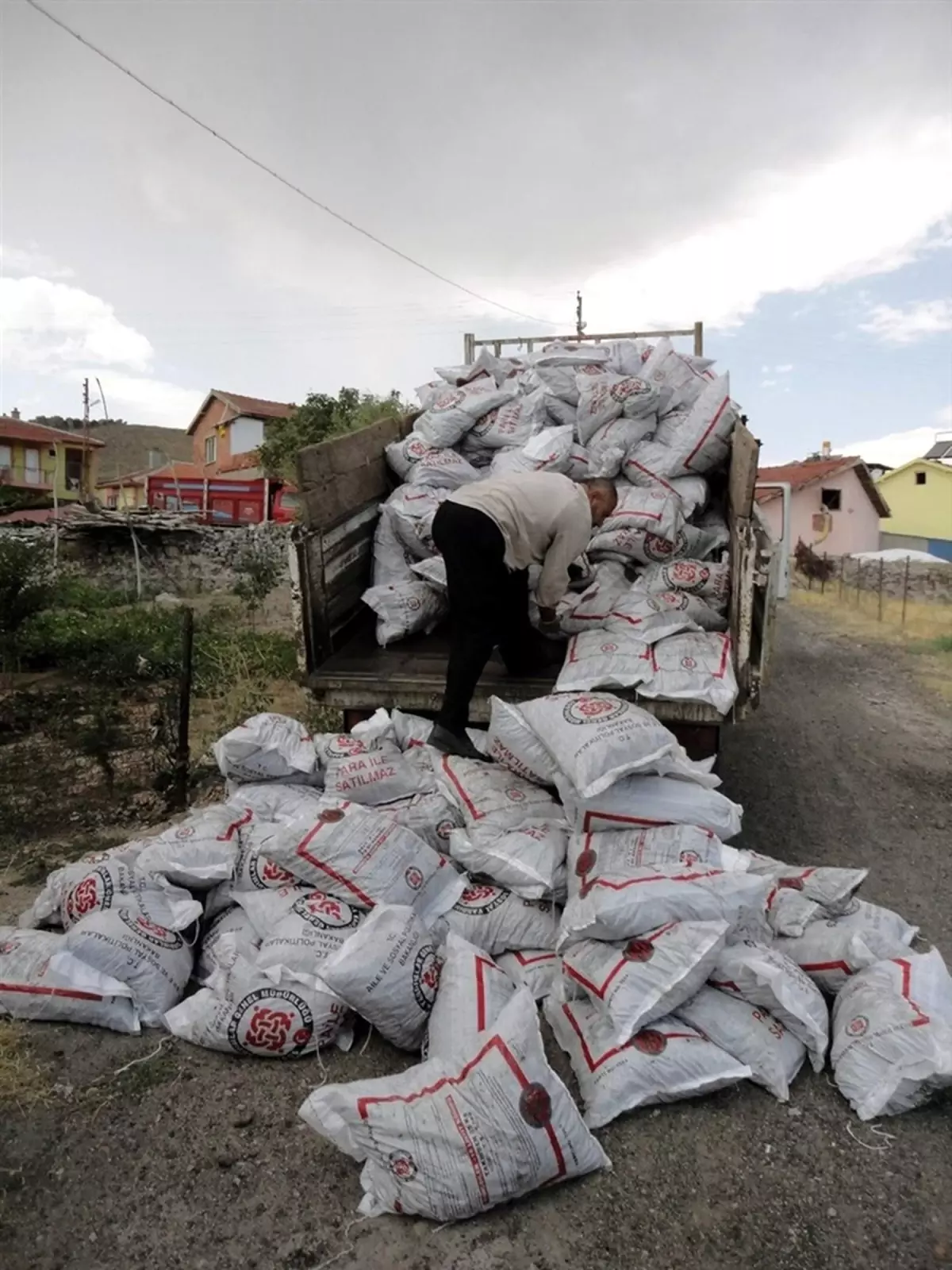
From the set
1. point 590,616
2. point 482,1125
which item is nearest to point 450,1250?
point 482,1125

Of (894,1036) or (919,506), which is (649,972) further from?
(919,506)

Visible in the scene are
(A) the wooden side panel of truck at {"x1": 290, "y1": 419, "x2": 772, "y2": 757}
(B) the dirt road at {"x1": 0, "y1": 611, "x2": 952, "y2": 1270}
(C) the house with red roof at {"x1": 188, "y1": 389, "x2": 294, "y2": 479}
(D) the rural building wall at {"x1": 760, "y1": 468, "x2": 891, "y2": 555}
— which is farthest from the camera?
(C) the house with red roof at {"x1": 188, "y1": 389, "x2": 294, "y2": 479}

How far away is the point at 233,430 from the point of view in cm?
3656

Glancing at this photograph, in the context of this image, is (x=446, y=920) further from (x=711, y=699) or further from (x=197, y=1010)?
(x=711, y=699)

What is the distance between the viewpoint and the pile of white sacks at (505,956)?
5.91 ft

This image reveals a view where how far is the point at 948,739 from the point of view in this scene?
6.05 m

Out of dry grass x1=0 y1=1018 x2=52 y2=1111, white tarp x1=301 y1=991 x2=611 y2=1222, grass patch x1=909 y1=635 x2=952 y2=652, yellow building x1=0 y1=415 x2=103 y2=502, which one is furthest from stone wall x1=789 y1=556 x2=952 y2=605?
yellow building x1=0 y1=415 x2=103 y2=502

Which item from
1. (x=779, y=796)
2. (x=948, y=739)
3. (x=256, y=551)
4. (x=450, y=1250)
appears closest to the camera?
(x=450, y=1250)

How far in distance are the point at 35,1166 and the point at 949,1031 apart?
2078mm

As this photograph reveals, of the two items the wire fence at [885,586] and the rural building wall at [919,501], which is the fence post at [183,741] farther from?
the rural building wall at [919,501]

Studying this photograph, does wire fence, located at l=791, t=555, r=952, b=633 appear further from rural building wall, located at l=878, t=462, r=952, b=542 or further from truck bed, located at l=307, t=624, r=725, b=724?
rural building wall, located at l=878, t=462, r=952, b=542

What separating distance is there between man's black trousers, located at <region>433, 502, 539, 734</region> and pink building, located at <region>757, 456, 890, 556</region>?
28.4 metres

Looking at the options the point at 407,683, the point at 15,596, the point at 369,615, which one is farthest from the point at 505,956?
the point at 15,596

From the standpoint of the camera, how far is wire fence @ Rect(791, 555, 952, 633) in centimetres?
1566
